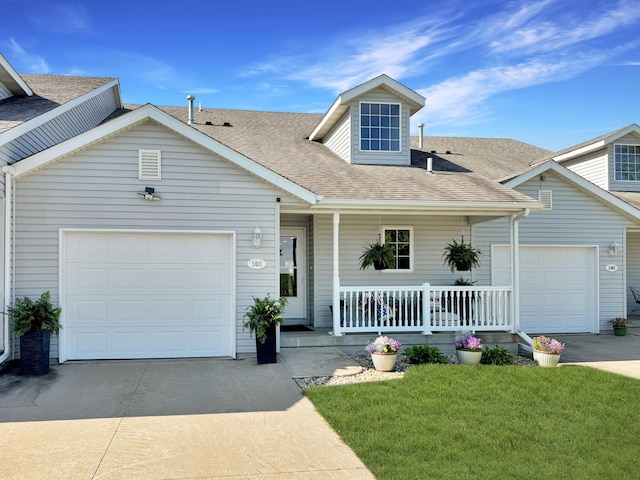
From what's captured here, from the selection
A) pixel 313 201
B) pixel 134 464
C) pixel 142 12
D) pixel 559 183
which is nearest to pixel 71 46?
pixel 142 12

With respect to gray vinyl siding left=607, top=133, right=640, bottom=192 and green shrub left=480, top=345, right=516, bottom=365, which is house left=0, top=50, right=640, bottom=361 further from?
gray vinyl siding left=607, top=133, right=640, bottom=192

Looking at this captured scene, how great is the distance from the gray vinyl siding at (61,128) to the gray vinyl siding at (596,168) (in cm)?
1326

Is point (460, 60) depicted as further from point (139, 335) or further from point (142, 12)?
point (139, 335)

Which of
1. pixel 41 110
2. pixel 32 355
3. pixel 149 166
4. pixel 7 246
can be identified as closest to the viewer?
pixel 32 355

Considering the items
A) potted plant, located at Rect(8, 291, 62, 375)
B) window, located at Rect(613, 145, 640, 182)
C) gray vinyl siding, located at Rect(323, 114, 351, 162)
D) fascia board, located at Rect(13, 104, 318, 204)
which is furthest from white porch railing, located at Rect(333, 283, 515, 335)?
window, located at Rect(613, 145, 640, 182)

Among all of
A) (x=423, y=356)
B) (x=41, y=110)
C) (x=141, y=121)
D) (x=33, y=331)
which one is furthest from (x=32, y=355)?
(x=423, y=356)

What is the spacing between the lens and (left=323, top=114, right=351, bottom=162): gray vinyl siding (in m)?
11.9

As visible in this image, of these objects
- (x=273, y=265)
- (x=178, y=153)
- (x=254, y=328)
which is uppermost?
(x=178, y=153)

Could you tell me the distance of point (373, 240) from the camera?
37.0ft

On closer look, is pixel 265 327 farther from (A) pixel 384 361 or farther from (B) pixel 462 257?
(B) pixel 462 257

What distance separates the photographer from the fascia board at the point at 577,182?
37.6 feet

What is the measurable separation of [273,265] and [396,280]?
371 centimetres

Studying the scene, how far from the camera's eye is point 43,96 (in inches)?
401

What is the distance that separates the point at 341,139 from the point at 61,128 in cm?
629
